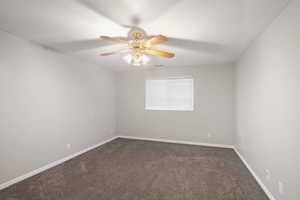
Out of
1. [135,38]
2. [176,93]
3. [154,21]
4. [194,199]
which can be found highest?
[154,21]

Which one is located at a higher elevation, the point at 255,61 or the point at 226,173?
the point at 255,61

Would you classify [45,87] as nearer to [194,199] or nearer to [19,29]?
[19,29]

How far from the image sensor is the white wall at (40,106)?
2066 mm

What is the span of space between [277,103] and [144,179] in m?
2.20

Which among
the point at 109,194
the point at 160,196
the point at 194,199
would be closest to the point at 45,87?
the point at 109,194

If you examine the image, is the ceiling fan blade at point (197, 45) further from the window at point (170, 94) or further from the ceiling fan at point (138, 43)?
the window at point (170, 94)

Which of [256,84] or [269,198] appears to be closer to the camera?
[269,198]

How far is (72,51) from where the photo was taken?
283cm

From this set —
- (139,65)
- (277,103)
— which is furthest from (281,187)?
(139,65)

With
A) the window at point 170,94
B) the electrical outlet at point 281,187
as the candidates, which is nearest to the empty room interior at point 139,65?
the electrical outlet at point 281,187

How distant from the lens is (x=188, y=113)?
4.09 meters

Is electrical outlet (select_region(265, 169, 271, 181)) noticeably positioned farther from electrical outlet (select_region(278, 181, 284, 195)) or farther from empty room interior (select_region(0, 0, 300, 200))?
electrical outlet (select_region(278, 181, 284, 195))

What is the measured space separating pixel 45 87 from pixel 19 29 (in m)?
1.02

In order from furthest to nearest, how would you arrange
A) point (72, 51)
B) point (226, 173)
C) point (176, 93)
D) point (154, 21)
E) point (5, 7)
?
point (176, 93), point (72, 51), point (226, 173), point (154, 21), point (5, 7)
